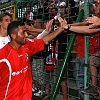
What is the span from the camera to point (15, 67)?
3154mm

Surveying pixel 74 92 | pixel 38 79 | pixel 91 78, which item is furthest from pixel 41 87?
pixel 91 78

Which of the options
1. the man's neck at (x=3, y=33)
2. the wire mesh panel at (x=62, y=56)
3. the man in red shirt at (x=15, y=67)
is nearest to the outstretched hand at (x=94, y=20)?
the wire mesh panel at (x=62, y=56)

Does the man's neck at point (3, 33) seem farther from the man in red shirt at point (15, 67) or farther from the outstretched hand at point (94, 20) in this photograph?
the outstretched hand at point (94, 20)

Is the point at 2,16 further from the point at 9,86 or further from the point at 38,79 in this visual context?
the point at 9,86

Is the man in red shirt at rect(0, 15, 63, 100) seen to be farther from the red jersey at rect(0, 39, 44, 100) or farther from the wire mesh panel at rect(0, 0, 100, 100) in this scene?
the wire mesh panel at rect(0, 0, 100, 100)

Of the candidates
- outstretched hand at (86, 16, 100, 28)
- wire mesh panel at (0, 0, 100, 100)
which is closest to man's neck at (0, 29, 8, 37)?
wire mesh panel at (0, 0, 100, 100)

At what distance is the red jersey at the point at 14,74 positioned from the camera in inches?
122

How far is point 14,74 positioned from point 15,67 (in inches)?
3.8

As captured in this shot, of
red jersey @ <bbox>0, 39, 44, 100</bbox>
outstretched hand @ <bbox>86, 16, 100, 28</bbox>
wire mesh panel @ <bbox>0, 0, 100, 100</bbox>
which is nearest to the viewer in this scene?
red jersey @ <bbox>0, 39, 44, 100</bbox>

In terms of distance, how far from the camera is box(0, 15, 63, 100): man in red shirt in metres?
3.10

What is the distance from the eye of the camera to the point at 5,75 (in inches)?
123

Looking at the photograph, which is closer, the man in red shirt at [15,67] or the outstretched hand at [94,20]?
the man in red shirt at [15,67]

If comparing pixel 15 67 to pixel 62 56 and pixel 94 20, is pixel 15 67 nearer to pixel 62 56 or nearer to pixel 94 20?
pixel 94 20

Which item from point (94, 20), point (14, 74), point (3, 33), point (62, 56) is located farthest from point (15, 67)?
point (62, 56)
